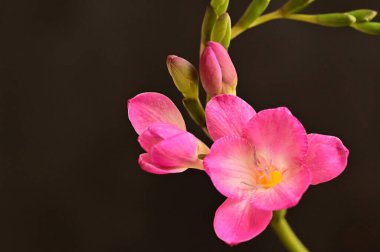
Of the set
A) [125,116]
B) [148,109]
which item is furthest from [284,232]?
[125,116]

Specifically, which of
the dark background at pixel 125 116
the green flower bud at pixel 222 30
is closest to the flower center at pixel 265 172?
the green flower bud at pixel 222 30

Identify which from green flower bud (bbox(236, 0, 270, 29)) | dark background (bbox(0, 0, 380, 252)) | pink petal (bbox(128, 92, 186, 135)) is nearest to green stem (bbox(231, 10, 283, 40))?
green flower bud (bbox(236, 0, 270, 29))

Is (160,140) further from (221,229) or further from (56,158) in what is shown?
(56,158)

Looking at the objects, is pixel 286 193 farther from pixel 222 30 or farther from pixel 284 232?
pixel 222 30

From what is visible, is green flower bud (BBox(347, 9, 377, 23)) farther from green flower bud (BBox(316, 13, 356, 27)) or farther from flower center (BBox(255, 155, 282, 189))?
flower center (BBox(255, 155, 282, 189))

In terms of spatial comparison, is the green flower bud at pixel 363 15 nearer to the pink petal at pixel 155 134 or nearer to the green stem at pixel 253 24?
the green stem at pixel 253 24

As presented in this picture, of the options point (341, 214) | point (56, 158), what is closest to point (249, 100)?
point (341, 214)
